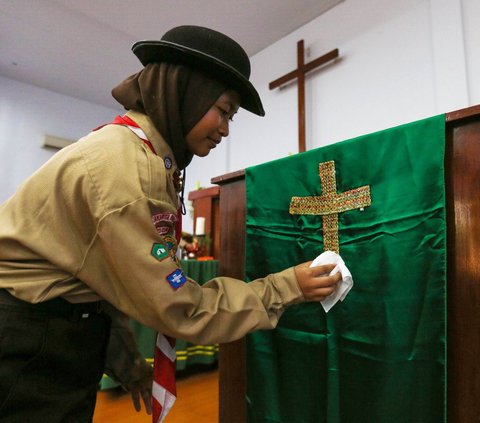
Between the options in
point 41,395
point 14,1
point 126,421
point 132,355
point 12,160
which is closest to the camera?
point 41,395

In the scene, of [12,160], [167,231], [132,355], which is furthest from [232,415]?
[12,160]

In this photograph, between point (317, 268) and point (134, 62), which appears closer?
point (317, 268)

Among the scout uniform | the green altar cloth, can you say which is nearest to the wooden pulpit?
the scout uniform

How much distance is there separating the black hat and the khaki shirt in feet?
0.76

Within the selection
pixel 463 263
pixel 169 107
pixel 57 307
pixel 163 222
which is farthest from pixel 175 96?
pixel 463 263

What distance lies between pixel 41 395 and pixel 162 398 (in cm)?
27

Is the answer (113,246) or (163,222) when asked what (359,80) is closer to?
(163,222)

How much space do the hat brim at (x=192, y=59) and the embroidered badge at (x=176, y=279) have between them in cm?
49

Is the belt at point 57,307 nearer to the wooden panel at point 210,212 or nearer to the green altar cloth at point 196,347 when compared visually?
the green altar cloth at point 196,347

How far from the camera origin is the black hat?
2.77ft

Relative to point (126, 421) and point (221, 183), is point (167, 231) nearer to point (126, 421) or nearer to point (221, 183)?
point (221, 183)

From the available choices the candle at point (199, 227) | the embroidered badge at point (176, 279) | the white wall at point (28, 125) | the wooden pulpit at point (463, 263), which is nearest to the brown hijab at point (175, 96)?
the embroidered badge at point (176, 279)

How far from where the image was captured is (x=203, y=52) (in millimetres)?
851

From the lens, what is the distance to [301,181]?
108 cm
